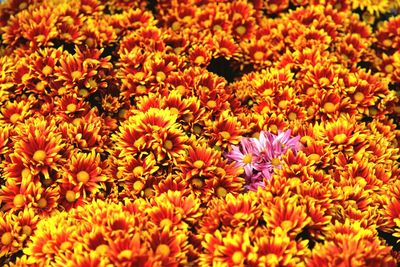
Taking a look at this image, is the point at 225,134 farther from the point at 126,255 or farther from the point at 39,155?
the point at 126,255

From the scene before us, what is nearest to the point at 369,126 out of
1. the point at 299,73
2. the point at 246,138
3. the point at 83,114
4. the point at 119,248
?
the point at 299,73

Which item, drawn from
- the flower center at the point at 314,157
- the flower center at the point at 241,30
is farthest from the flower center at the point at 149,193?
the flower center at the point at 241,30

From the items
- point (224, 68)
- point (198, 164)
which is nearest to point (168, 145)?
point (198, 164)

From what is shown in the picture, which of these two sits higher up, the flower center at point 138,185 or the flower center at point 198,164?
the flower center at point 198,164

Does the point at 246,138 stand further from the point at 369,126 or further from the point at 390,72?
the point at 390,72

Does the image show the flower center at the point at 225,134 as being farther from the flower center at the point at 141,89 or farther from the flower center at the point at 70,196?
the flower center at the point at 70,196

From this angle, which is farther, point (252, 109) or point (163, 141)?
point (252, 109)

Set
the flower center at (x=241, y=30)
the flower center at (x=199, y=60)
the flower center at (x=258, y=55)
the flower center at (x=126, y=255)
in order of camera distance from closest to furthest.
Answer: the flower center at (x=126, y=255), the flower center at (x=199, y=60), the flower center at (x=258, y=55), the flower center at (x=241, y=30)

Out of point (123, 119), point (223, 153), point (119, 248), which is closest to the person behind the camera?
point (119, 248)

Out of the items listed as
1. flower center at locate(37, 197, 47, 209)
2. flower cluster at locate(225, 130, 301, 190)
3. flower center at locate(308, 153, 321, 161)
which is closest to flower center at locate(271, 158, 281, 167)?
flower cluster at locate(225, 130, 301, 190)
